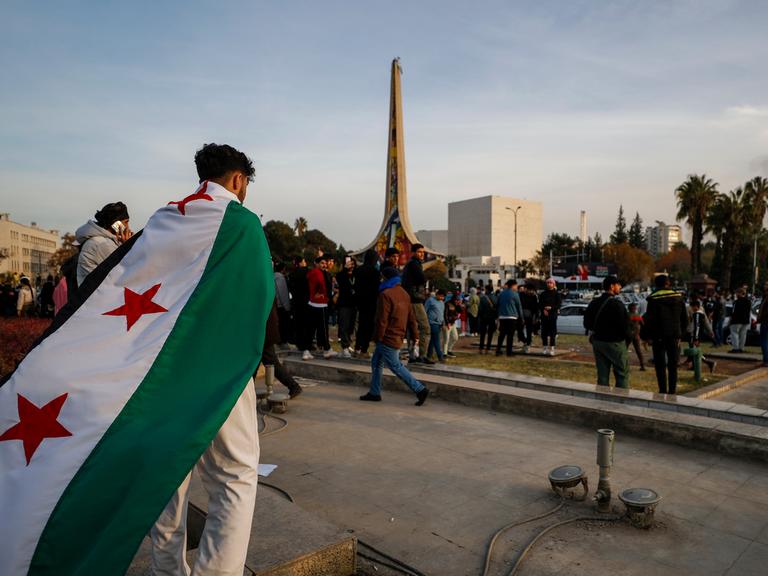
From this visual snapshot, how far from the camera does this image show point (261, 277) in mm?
2277

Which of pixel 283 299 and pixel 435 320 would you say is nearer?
pixel 283 299

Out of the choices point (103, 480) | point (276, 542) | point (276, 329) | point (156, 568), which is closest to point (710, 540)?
point (276, 542)

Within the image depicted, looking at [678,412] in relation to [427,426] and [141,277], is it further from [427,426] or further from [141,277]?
[141,277]

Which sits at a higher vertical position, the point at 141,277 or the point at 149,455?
the point at 141,277

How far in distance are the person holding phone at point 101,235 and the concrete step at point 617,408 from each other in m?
4.38

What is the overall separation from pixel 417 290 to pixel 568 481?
5684 millimetres

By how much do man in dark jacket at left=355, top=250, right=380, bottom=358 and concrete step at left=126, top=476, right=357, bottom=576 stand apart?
6.70 meters

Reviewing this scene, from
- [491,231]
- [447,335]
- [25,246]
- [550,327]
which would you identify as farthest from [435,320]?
[25,246]

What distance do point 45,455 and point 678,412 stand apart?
583cm

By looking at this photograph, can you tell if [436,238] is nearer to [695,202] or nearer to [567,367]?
[695,202]

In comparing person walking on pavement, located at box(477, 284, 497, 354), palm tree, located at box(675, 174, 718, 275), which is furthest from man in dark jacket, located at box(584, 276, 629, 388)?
palm tree, located at box(675, 174, 718, 275)

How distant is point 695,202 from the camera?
46531 mm

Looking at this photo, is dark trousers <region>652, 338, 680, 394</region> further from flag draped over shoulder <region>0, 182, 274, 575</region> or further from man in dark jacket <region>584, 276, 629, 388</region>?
flag draped over shoulder <region>0, 182, 274, 575</region>

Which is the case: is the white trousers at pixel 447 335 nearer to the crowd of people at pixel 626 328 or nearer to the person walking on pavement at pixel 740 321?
the crowd of people at pixel 626 328
